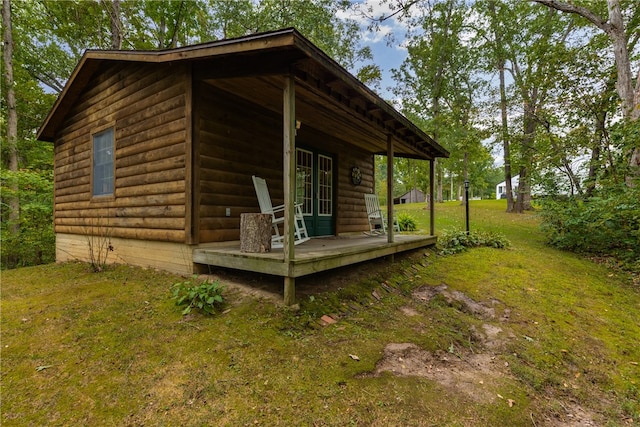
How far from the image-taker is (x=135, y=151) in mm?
4902

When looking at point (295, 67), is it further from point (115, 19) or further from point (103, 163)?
point (115, 19)

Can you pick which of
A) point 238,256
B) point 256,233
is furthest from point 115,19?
point 238,256

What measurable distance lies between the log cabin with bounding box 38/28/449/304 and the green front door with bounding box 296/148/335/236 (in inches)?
1.3

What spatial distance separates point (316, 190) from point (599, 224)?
5.98 metres

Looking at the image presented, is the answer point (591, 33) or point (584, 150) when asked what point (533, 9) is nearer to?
point (591, 33)

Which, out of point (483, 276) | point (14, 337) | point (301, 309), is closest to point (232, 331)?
point (301, 309)

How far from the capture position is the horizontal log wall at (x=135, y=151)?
4207mm

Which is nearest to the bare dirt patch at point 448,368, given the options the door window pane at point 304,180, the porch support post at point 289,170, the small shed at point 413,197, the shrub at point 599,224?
the porch support post at point 289,170

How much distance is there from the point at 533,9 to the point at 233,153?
14750 mm

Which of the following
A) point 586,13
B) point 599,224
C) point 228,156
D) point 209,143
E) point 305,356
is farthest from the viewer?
point 586,13

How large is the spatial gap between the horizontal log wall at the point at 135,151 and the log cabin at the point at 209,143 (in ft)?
0.07

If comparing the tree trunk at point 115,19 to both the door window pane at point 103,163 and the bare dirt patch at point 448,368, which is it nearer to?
the door window pane at point 103,163

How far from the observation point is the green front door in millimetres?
6207

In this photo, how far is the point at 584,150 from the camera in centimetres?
748
